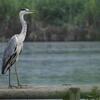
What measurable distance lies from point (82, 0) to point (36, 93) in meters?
113

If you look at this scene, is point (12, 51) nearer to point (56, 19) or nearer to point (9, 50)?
point (9, 50)

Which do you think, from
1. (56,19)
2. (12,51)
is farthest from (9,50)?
(56,19)

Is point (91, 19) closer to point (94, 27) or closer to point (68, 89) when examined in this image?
point (94, 27)

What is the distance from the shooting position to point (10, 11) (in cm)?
11038

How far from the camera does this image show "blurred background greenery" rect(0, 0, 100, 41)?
103 meters

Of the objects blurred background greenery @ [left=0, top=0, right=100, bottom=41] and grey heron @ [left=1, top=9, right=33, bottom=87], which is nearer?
grey heron @ [left=1, top=9, right=33, bottom=87]

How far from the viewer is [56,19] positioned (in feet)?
372

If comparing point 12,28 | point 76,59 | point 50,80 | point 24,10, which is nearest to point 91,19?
point 12,28

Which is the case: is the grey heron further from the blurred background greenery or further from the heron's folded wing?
the blurred background greenery

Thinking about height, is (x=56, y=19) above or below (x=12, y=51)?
below

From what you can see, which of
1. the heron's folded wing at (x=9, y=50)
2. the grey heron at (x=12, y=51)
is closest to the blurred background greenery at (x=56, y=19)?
the grey heron at (x=12, y=51)

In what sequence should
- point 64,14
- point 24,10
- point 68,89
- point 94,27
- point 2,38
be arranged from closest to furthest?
point 68,89 → point 24,10 → point 2,38 → point 94,27 → point 64,14

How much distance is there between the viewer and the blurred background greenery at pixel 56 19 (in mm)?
103375

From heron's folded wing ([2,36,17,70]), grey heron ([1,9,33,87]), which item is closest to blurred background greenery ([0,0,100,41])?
grey heron ([1,9,33,87])
